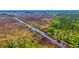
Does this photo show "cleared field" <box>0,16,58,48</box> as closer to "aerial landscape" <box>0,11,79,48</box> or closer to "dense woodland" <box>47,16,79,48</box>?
"aerial landscape" <box>0,11,79,48</box>

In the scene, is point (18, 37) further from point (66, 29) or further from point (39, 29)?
point (66, 29)

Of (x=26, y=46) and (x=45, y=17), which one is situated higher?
(x=45, y=17)

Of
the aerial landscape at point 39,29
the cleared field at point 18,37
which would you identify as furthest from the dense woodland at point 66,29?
the cleared field at point 18,37

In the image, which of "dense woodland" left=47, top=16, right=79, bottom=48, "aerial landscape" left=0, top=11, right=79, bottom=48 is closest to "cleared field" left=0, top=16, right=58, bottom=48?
"aerial landscape" left=0, top=11, right=79, bottom=48

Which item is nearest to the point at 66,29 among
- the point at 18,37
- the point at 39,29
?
the point at 39,29

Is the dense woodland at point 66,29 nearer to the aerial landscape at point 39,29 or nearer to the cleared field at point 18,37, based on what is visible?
the aerial landscape at point 39,29
